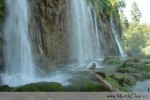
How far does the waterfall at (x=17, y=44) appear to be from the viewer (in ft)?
47.8

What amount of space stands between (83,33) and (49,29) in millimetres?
9481

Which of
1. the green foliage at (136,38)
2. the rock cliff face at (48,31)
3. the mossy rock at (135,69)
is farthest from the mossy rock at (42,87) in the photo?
the green foliage at (136,38)

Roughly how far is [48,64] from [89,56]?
13429mm

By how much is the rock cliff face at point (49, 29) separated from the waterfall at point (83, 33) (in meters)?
2.60

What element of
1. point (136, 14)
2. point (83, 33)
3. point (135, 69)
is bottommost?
point (135, 69)

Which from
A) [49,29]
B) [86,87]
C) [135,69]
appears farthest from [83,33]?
[86,87]

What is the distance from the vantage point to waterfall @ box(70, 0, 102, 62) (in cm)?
2702

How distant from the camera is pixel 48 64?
1730 centimetres

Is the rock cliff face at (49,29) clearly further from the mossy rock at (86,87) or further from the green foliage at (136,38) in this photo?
the green foliage at (136,38)

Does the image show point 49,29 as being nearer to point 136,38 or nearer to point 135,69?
point 135,69

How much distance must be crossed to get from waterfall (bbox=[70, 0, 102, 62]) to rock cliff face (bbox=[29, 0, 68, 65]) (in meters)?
2.60

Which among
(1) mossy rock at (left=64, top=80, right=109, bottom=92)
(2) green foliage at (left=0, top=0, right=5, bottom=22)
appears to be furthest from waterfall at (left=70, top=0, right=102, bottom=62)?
(1) mossy rock at (left=64, top=80, right=109, bottom=92)

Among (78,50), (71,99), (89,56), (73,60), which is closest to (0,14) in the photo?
(71,99)

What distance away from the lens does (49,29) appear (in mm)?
20891
